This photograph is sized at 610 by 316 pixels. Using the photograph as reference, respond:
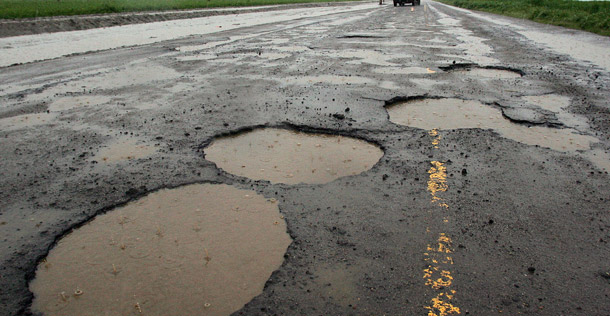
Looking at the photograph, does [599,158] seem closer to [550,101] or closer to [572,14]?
[550,101]

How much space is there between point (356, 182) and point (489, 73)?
19.9ft

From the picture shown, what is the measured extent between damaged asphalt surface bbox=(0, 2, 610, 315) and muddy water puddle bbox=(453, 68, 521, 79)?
319 mm

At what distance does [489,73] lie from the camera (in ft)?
26.8

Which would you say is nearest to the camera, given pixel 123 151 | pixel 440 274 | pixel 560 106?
pixel 440 274

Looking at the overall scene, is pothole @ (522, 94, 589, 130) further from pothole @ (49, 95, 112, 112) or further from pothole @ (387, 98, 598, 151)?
pothole @ (49, 95, 112, 112)

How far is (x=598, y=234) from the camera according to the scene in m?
2.86

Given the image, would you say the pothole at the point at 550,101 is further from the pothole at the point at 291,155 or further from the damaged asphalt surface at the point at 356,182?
the pothole at the point at 291,155

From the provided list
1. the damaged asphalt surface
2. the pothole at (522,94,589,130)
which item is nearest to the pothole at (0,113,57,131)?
the damaged asphalt surface

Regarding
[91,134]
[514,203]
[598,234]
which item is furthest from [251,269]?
[91,134]

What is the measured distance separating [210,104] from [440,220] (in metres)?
4.15

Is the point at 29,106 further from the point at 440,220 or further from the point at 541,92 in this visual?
the point at 541,92

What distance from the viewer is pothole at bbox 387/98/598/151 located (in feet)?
15.0

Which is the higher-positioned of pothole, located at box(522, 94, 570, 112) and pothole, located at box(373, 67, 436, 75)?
pothole, located at box(373, 67, 436, 75)

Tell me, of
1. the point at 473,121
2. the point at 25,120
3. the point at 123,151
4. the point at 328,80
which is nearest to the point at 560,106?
the point at 473,121
